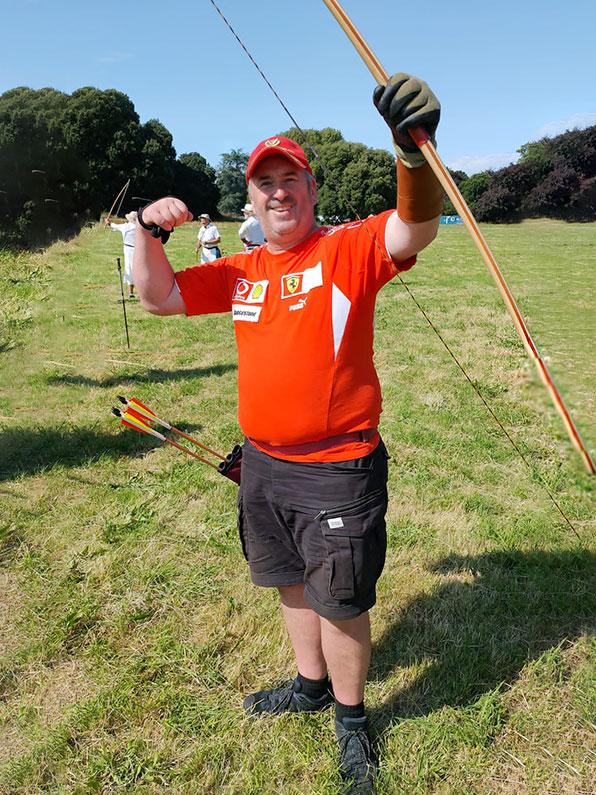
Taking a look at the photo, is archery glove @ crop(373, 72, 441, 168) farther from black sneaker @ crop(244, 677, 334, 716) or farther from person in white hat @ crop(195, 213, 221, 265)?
person in white hat @ crop(195, 213, 221, 265)

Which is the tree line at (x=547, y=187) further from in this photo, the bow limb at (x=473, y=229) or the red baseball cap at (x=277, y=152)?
the bow limb at (x=473, y=229)

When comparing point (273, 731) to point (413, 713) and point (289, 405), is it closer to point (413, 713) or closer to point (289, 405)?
point (413, 713)

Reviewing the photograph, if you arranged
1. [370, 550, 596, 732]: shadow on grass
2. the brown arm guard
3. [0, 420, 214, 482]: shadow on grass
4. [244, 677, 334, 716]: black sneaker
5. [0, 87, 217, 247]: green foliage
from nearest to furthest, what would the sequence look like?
the brown arm guard → [244, 677, 334, 716]: black sneaker → [370, 550, 596, 732]: shadow on grass → [0, 420, 214, 482]: shadow on grass → [0, 87, 217, 247]: green foliage

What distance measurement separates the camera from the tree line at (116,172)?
36188 millimetres

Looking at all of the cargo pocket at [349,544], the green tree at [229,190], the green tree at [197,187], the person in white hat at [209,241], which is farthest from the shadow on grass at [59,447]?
the green tree at [229,190]

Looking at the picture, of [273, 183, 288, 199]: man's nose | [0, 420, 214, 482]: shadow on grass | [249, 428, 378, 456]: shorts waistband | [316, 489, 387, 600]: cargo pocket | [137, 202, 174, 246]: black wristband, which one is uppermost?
[273, 183, 288, 199]: man's nose

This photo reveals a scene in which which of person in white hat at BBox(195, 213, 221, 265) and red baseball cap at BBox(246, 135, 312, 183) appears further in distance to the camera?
person in white hat at BBox(195, 213, 221, 265)

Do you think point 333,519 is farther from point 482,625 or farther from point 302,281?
point 482,625

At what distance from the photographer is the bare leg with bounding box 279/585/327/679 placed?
2377 millimetres

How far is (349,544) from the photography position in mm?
1954

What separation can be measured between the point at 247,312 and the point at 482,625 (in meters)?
2.00

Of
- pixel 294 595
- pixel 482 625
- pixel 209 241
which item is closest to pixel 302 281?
pixel 294 595

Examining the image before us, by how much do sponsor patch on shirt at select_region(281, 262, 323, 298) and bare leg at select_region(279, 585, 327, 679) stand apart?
3.87 ft

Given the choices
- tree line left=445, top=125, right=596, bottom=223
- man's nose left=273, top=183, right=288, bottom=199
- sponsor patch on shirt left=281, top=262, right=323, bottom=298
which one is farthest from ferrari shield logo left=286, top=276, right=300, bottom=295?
tree line left=445, top=125, right=596, bottom=223
